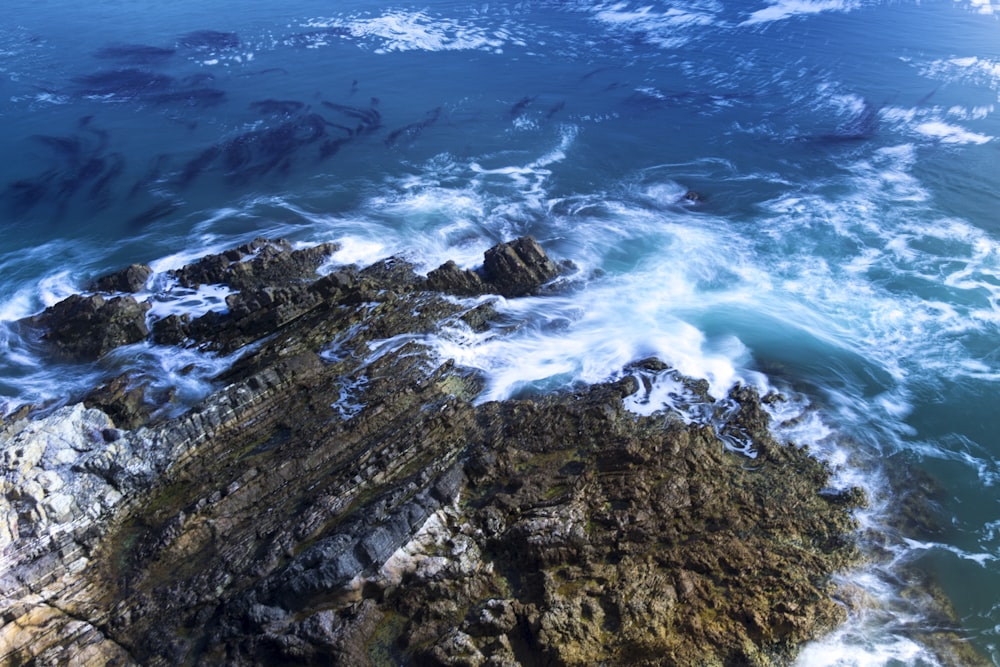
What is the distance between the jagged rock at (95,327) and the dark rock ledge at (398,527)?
2945 mm

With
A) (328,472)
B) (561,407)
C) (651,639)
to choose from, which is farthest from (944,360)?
(328,472)

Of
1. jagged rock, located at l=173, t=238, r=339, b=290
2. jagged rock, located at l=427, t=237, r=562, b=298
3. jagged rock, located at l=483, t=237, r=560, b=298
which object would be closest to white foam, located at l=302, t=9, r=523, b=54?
jagged rock, located at l=173, t=238, r=339, b=290

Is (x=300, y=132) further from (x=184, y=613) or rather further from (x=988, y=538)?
(x=988, y=538)

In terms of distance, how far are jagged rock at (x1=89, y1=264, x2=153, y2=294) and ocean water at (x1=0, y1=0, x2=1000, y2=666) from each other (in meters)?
1.27

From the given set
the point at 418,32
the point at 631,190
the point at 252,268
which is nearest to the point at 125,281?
the point at 252,268

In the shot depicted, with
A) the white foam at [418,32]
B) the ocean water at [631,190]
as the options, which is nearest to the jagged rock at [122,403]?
the ocean water at [631,190]

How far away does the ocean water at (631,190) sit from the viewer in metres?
18.0

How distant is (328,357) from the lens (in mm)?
19062

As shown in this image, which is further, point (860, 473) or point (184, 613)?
point (860, 473)

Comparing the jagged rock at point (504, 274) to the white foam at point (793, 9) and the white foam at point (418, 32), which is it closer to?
the white foam at point (418, 32)

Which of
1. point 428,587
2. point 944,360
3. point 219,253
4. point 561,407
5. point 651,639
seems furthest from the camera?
point 219,253

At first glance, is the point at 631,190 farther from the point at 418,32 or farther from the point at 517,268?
the point at 418,32

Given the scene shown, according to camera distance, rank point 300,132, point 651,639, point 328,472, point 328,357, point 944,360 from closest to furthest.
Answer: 1. point 651,639
2. point 328,472
3. point 328,357
4. point 944,360
5. point 300,132

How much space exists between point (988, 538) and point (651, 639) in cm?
927
